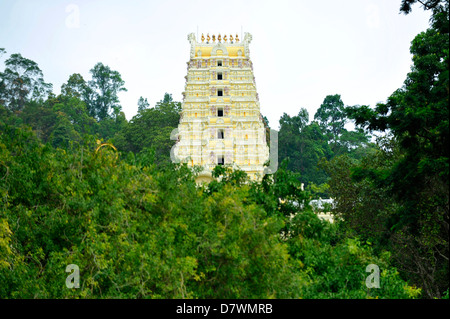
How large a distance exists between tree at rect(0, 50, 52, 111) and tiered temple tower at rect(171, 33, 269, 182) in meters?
38.3

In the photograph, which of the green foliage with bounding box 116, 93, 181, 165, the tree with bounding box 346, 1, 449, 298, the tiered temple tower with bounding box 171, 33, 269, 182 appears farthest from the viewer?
the green foliage with bounding box 116, 93, 181, 165

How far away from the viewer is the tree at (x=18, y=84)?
263 ft

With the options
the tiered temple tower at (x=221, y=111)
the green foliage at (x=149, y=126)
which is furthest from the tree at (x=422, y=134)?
the green foliage at (x=149, y=126)

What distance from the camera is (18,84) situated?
267 feet

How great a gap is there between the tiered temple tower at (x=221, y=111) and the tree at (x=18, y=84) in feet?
126

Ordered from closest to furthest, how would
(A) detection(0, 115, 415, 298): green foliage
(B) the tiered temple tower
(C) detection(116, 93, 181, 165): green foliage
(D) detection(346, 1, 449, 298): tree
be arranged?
(A) detection(0, 115, 415, 298): green foliage → (D) detection(346, 1, 449, 298): tree → (B) the tiered temple tower → (C) detection(116, 93, 181, 165): green foliage

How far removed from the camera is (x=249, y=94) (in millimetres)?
48844

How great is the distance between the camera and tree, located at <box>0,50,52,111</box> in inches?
3151

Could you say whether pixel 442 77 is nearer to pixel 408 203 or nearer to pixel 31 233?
pixel 408 203

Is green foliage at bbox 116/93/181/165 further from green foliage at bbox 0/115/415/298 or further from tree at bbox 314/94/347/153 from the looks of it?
green foliage at bbox 0/115/415/298

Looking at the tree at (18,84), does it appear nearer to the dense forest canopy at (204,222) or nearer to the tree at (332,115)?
the tree at (332,115)

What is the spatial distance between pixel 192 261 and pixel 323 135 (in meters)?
68.2

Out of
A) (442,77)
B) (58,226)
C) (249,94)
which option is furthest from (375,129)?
(249,94)

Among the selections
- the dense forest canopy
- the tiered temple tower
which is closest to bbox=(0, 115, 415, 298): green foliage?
the dense forest canopy
